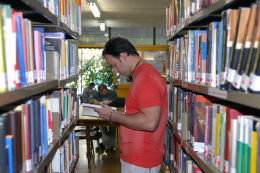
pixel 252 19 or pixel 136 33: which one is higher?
pixel 136 33

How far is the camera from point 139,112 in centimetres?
196

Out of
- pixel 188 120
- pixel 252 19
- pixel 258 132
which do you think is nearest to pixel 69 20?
pixel 188 120

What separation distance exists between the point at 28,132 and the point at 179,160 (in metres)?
1.60

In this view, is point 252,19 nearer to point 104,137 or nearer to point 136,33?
point 104,137

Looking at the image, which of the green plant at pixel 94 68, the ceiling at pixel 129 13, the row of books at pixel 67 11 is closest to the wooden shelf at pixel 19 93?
the row of books at pixel 67 11

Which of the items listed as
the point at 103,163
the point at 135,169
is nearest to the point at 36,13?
the point at 135,169

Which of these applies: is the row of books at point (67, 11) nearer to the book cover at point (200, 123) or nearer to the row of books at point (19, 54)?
the row of books at point (19, 54)

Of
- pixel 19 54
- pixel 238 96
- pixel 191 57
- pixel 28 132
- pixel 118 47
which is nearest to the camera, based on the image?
pixel 238 96

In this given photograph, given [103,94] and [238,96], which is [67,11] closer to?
[238,96]

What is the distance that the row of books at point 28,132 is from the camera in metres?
1.08

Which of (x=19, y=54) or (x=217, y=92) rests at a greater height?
(x=19, y=54)

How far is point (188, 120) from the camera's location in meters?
2.05

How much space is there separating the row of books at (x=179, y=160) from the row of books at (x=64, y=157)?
38.4 inches

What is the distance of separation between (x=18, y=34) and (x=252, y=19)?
981 mm
